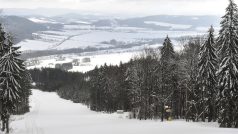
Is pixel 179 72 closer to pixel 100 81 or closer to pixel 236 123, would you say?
pixel 236 123

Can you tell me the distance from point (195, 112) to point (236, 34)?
1842cm

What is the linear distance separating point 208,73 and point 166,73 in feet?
36.8

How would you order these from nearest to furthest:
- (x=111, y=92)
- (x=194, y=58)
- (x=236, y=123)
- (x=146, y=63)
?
1. (x=236, y=123)
2. (x=194, y=58)
3. (x=146, y=63)
4. (x=111, y=92)

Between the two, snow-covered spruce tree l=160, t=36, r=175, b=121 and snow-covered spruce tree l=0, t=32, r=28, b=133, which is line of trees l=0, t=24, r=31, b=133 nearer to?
snow-covered spruce tree l=0, t=32, r=28, b=133

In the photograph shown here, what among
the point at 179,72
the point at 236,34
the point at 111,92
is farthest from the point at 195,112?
the point at 111,92

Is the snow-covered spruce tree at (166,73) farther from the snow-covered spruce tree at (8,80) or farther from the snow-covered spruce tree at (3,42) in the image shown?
the snow-covered spruce tree at (3,42)

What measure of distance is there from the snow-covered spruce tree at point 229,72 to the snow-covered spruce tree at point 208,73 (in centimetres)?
Result: 691

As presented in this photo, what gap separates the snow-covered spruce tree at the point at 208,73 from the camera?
55.1m

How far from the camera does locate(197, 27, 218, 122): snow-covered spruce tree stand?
181ft

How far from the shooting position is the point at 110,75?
111500 millimetres

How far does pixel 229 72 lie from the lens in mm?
46812

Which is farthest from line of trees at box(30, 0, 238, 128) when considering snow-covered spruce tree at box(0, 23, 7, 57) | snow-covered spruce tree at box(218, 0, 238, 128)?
snow-covered spruce tree at box(0, 23, 7, 57)

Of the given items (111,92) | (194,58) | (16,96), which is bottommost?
(111,92)

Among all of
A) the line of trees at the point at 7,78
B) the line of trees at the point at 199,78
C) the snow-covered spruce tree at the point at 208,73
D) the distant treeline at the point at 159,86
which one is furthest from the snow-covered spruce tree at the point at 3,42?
the distant treeline at the point at 159,86
